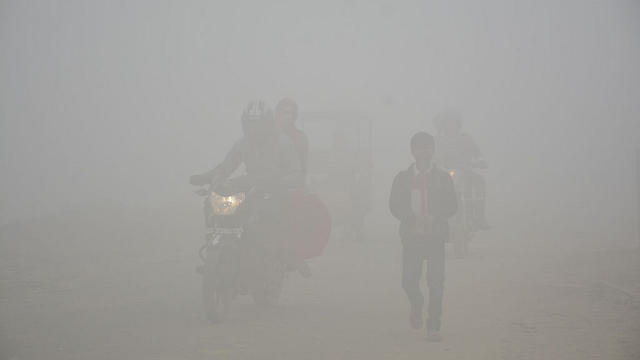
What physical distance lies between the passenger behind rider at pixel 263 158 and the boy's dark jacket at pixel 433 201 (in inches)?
65.7

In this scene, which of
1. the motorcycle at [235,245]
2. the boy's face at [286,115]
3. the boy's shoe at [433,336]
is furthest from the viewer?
the boy's face at [286,115]

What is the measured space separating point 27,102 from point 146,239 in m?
40.6

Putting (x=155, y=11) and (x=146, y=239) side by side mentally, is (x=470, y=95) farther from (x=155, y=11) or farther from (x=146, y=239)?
(x=146, y=239)

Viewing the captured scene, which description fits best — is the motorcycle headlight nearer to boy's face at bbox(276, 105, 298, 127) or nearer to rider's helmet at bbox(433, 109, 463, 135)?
boy's face at bbox(276, 105, 298, 127)

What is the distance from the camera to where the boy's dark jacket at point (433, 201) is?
740 cm

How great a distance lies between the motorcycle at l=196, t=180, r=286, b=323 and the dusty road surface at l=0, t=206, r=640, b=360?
0.30 meters

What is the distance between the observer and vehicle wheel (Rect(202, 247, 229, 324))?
7973 millimetres

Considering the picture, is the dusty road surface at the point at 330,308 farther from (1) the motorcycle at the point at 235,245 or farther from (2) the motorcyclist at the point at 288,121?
(2) the motorcyclist at the point at 288,121

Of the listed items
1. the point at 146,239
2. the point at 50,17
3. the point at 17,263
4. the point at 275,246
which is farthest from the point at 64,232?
the point at 50,17

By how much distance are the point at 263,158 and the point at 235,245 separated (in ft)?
4.02

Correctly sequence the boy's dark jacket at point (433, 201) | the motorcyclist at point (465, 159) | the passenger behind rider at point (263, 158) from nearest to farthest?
the boy's dark jacket at point (433, 201), the passenger behind rider at point (263, 158), the motorcyclist at point (465, 159)

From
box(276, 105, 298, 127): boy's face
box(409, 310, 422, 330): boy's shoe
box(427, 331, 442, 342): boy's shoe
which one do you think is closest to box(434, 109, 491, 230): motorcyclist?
box(276, 105, 298, 127): boy's face

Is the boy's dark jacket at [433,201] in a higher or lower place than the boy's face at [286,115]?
lower

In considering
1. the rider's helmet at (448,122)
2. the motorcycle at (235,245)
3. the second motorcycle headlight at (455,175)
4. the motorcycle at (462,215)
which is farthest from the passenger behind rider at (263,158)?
the rider's helmet at (448,122)
